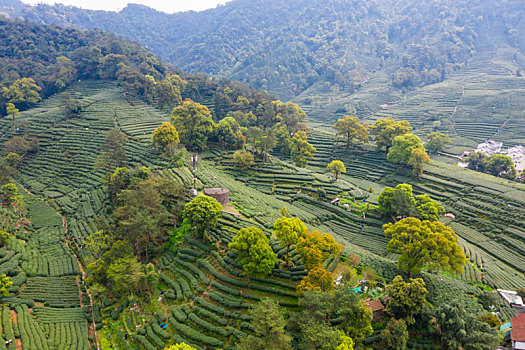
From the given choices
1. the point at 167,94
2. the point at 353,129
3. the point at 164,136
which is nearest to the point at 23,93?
the point at 167,94

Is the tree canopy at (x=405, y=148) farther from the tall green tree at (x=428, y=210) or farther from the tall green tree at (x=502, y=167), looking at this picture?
the tall green tree at (x=428, y=210)

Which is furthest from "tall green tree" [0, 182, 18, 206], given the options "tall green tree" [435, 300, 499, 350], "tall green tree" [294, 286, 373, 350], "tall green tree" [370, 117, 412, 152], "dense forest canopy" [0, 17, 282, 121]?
"tall green tree" [370, 117, 412, 152]

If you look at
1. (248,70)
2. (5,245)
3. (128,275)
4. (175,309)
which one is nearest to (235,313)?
(175,309)

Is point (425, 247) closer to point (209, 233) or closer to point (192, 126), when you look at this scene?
point (209, 233)

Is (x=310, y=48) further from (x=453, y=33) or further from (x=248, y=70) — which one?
(x=453, y=33)

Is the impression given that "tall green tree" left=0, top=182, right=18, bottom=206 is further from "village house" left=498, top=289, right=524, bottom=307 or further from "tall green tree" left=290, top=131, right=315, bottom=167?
"village house" left=498, top=289, right=524, bottom=307

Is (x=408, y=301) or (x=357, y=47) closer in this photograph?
(x=408, y=301)
